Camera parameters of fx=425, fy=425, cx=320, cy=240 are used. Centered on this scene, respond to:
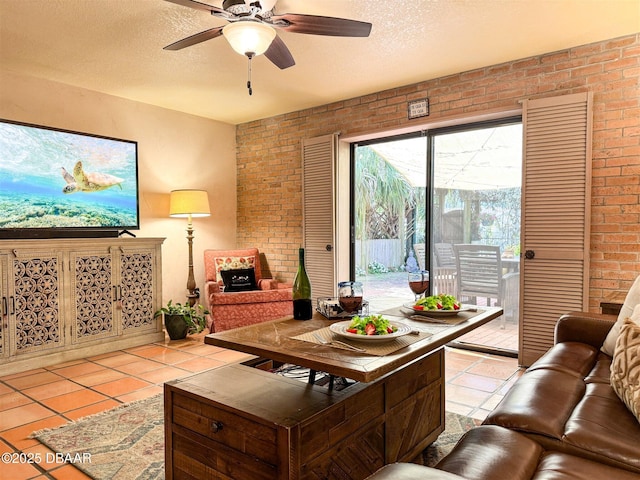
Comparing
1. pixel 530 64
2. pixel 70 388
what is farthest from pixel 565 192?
pixel 70 388

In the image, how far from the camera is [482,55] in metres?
3.40

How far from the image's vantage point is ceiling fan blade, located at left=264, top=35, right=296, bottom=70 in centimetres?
262

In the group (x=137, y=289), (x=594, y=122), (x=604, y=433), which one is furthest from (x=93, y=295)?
(x=594, y=122)

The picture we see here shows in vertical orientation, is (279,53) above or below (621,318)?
above

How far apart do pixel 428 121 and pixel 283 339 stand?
121 inches

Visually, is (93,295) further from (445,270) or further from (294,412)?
(445,270)

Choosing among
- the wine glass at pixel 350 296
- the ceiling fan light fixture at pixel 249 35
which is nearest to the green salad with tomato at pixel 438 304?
the wine glass at pixel 350 296

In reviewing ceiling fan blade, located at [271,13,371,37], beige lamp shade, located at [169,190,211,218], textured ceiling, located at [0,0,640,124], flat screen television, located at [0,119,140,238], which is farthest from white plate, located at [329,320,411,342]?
beige lamp shade, located at [169,190,211,218]

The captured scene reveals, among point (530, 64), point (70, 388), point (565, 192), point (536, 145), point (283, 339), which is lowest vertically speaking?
point (70, 388)

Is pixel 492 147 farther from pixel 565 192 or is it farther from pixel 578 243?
pixel 578 243

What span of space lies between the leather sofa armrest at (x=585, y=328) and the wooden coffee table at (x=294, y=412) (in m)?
0.79

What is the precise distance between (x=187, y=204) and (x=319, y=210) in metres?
1.44

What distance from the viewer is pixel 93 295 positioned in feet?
12.4

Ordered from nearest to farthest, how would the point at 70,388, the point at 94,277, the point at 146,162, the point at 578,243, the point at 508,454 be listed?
the point at 508,454 → the point at 70,388 → the point at 578,243 → the point at 94,277 → the point at 146,162
